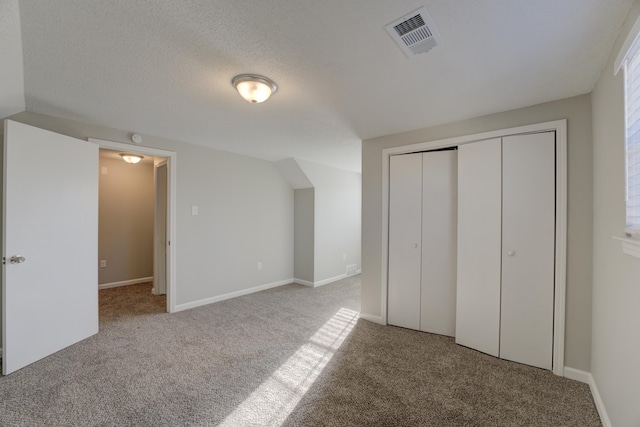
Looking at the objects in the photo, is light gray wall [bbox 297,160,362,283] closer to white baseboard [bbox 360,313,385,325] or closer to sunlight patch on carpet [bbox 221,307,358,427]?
white baseboard [bbox 360,313,385,325]

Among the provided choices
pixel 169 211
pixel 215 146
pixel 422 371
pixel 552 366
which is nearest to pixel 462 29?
pixel 422 371

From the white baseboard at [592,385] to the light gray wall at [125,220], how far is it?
20.4 feet

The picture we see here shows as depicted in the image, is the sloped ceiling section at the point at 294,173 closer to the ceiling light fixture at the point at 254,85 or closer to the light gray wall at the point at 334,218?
the light gray wall at the point at 334,218

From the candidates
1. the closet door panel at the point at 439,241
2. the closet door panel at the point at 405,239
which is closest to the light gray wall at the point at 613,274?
the closet door panel at the point at 439,241

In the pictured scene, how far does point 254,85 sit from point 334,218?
11.9 ft

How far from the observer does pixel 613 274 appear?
1592 mm

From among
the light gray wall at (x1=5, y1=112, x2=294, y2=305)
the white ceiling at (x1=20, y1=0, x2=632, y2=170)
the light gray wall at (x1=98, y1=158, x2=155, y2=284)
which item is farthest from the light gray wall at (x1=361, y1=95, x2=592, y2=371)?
the light gray wall at (x1=98, y1=158, x2=155, y2=284)

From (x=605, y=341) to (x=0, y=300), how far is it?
482 cm

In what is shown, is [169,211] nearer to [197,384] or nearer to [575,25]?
[197,384]

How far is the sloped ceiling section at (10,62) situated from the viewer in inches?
51.3

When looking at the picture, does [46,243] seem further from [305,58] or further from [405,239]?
[405,239]

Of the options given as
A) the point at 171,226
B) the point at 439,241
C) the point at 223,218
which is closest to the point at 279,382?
the point at 439,241

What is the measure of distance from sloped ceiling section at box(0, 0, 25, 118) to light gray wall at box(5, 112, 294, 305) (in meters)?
0.39

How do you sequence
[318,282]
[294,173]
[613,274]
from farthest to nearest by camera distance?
1. [318,282]
2. [294,173]
3. [613,274]
